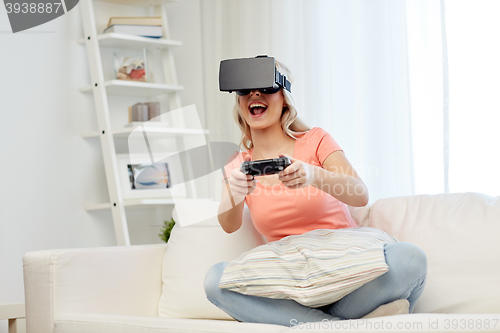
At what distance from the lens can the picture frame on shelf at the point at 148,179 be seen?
96.7 inches

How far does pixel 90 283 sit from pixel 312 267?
0.67 meters

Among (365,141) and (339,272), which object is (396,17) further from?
(339,272)

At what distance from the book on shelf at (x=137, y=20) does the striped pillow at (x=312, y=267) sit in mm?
1656

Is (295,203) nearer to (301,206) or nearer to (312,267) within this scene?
(301,206)

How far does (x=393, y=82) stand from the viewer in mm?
1854

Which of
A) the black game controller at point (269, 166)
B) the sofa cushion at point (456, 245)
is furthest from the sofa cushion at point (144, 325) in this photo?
the sofa cushion at point (456, 245)

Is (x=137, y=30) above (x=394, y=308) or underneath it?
above

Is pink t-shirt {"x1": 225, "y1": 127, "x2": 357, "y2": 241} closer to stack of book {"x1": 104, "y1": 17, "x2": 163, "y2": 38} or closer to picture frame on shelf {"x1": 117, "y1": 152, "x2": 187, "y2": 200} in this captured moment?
picture frame on shelf {"x1": 117, "y1": 152, "x2": 187, "y2": 200}

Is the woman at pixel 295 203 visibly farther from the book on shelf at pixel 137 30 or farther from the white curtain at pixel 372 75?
the book on shelf at pixel 137 30

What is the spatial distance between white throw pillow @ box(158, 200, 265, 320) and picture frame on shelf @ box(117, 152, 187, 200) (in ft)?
2.78

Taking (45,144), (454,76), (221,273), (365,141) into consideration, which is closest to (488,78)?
(454,76)

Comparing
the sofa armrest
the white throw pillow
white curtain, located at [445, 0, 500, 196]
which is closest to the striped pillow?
the white throw pillow

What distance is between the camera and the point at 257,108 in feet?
4.64

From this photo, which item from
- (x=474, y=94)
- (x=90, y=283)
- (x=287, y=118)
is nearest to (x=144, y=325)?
(x=90, y=283)
